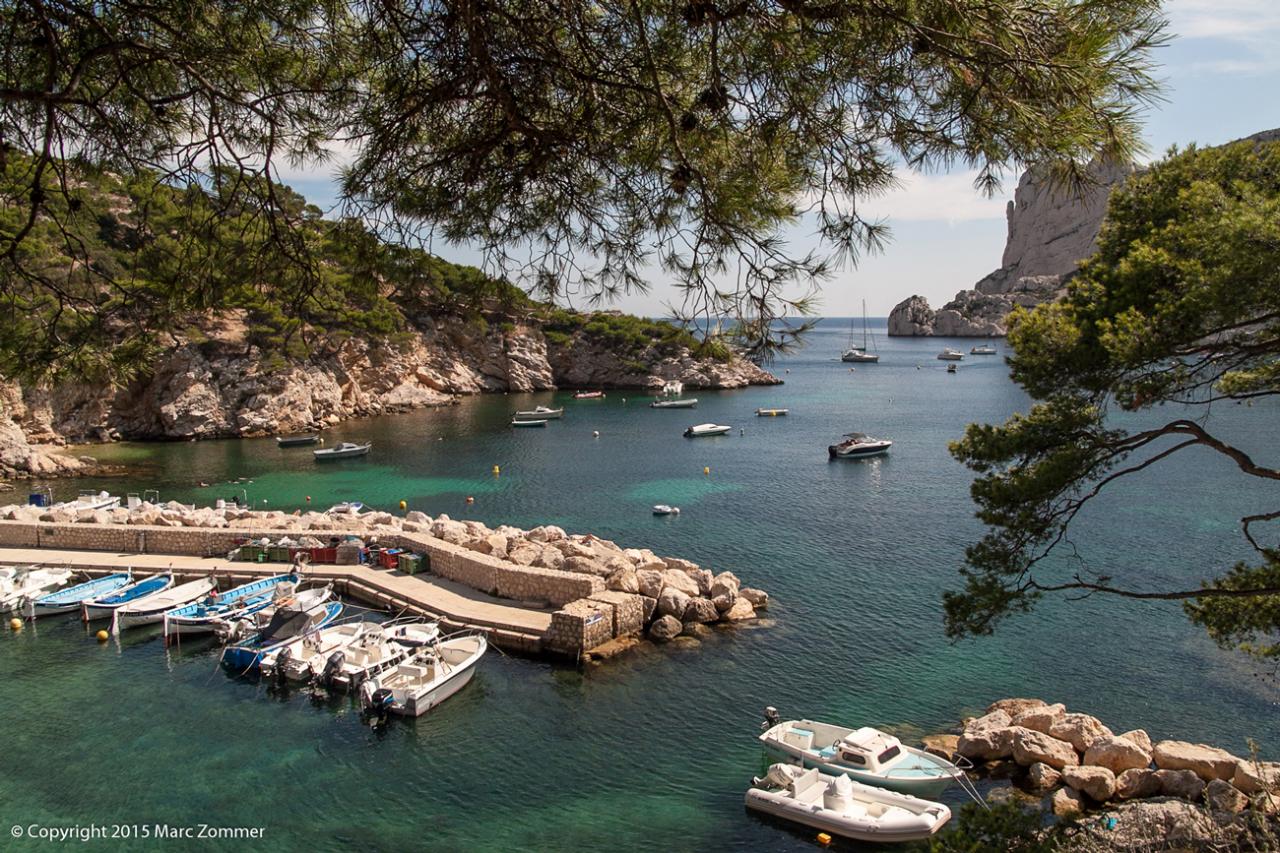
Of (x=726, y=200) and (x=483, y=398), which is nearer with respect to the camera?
(x=726, y=200)

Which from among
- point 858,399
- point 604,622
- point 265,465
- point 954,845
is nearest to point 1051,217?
point 858,399

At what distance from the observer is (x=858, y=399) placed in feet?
190

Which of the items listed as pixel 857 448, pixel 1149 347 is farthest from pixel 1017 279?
pixel 1149 347

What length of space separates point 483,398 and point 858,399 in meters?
24.5

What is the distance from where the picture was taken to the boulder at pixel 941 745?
12.3 meters

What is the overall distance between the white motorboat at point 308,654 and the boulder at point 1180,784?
12.2 meters

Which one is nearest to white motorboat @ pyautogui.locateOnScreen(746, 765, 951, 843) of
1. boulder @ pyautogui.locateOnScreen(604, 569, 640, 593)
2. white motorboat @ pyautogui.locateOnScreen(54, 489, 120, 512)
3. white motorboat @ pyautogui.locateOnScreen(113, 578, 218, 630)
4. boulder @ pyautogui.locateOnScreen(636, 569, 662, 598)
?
boulder @ pyautogui.locateOnScreen(636, 569, 662, 598)

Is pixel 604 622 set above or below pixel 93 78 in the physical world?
below

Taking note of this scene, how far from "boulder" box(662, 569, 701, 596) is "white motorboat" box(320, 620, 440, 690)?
180 inches

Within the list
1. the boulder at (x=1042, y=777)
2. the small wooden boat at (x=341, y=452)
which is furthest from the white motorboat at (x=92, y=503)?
the boulder at (x=1042, y=777)

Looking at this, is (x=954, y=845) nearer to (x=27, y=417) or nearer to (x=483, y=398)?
(x=27, y=417)

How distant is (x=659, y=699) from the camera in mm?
14102

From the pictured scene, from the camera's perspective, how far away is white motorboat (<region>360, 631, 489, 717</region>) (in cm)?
1341

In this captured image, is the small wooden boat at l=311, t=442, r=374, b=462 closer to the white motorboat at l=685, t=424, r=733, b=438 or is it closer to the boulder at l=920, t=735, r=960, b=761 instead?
the white motorboat at l=685, t=424, r=733, b=438
